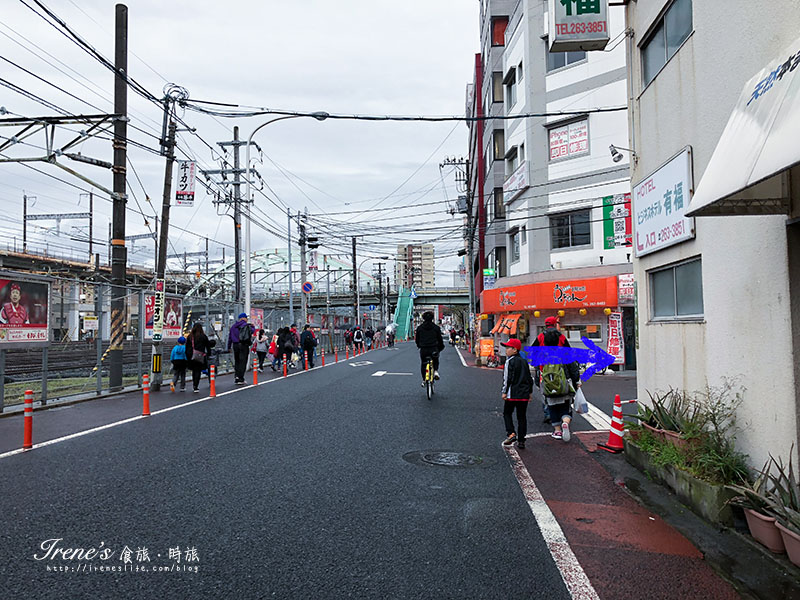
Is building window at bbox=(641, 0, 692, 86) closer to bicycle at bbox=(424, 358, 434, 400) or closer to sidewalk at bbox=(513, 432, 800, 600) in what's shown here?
sidewalk at bbox=(513, 432, 800, 600)

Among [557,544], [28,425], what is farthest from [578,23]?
[28,425]

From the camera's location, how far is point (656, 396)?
7551mm

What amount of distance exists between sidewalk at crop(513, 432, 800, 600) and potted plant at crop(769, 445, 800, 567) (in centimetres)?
19

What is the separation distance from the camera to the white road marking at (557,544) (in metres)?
3.63

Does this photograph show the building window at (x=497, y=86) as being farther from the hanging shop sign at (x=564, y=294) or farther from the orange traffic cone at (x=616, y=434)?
the orange traffic cone at (x=616, y=434)

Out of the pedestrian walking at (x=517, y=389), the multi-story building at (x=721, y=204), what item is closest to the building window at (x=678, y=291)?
the multi-story building at (x=721, y=204)

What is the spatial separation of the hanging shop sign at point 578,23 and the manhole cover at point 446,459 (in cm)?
700

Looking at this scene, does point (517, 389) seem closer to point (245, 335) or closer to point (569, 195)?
point (245, 335)

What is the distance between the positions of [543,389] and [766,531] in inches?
182

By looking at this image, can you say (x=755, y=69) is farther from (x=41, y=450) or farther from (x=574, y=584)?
(x=41, y=450)

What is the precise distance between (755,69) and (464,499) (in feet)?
15.8

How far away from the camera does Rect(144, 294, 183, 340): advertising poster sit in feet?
52.0

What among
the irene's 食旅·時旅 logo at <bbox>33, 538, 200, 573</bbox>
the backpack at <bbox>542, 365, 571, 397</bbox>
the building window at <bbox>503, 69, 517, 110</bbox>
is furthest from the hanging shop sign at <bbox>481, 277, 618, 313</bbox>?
the irene's 食旅·時旅 logo at <bbox>33, 538, 200, 573</bbox>

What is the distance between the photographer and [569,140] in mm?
23547
